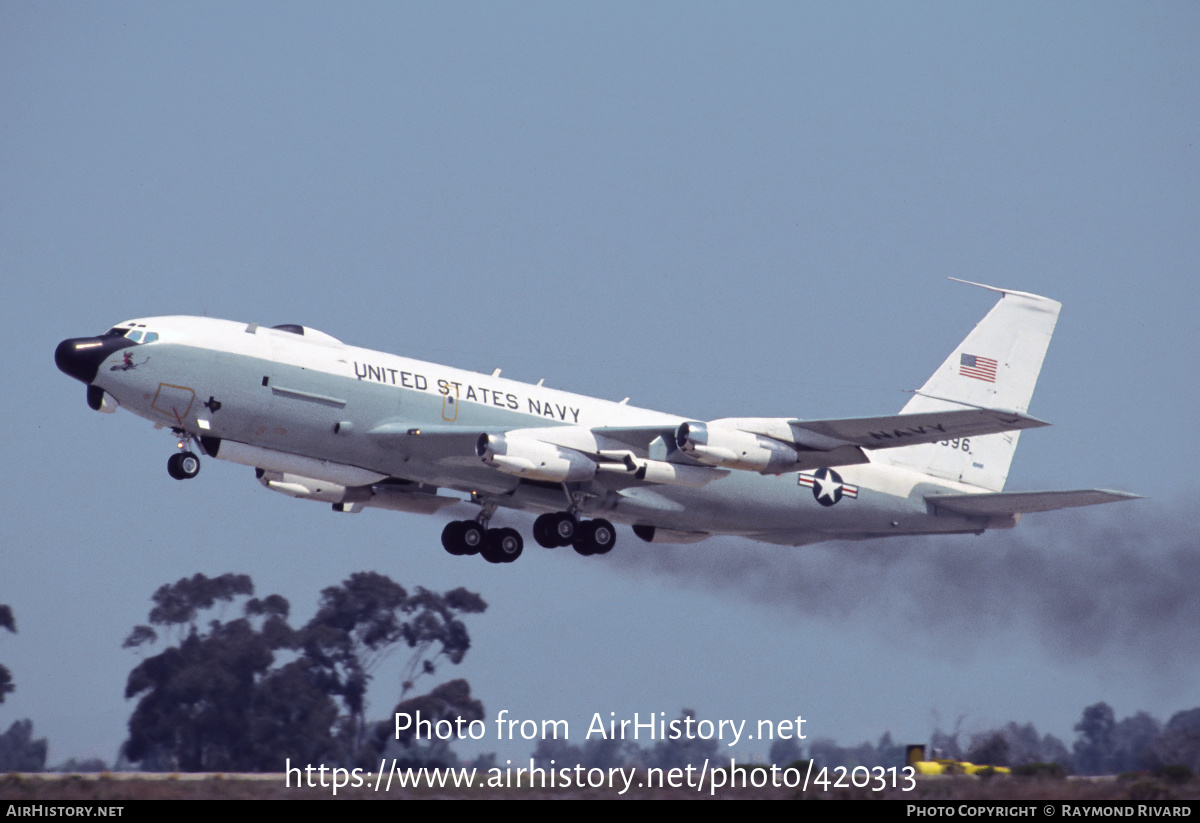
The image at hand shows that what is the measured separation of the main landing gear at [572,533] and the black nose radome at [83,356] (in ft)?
41.2

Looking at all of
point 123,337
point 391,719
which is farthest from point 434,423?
point 391,719

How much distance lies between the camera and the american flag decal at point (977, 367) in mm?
49250

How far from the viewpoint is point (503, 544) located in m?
45.5

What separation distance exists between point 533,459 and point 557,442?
4.21 feet

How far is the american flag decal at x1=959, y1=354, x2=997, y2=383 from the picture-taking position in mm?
49250

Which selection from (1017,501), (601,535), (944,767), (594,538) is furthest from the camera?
(1017,501)

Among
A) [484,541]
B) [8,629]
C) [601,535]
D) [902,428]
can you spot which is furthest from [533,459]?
[8,629]

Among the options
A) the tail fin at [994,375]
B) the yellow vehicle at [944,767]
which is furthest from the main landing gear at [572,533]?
the tail fin at [994,375]

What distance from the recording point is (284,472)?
4106cm

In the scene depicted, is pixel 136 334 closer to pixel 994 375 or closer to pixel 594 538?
pixel 594 538

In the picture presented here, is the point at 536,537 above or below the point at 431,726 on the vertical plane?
above

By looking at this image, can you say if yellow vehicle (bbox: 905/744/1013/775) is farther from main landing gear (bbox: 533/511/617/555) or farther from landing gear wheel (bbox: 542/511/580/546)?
landing gear wheel (bbox: 542/511/580/546)

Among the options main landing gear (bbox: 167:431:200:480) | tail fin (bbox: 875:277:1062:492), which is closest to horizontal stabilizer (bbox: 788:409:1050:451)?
tail fin (bbox: 875:277:1062:492)

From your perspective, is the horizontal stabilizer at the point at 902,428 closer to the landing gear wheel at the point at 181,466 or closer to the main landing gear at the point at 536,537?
the main landing gear at the point at 536,537
